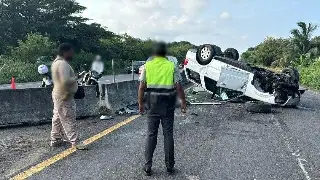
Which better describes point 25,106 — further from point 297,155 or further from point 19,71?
point 19,71

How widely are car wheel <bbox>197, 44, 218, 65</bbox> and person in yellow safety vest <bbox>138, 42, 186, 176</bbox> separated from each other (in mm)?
7638

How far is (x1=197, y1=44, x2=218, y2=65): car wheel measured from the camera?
13037mm

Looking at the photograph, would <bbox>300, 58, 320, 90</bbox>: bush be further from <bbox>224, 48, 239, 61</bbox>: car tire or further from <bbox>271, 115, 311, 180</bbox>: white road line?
<bbox>271, 115, 311, 180</bbox>: white road line

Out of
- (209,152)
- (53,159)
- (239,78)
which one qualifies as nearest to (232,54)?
(239,78)

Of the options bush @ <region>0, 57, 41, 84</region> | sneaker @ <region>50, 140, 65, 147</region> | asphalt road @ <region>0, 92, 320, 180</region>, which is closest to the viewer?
asphalt road @ <region>0, 92, 320, 180</region>

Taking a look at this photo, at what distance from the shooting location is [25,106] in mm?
8773

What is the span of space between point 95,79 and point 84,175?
18.8 feet

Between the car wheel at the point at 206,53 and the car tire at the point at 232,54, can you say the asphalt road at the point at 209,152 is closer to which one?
the car wheel at the point at 206,53

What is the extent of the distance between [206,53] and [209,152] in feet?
22.7

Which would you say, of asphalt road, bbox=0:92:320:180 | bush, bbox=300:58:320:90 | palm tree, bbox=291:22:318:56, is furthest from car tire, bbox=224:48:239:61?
palm tree, bbox=291:22:318:56

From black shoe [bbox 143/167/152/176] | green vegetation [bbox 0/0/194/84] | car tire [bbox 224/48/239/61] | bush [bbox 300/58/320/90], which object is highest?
green vegetation [bbox 0/0/194/84]

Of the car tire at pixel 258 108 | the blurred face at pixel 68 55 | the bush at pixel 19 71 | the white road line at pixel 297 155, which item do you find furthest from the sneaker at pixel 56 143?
the bush at pixel 19 71

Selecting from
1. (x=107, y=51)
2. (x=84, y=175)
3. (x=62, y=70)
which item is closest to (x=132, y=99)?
(x=62, y=70)

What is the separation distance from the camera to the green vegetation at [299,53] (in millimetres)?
30927
